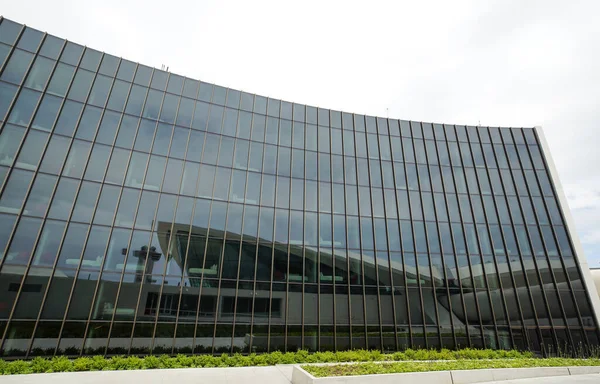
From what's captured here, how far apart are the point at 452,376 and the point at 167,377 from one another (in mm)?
11884

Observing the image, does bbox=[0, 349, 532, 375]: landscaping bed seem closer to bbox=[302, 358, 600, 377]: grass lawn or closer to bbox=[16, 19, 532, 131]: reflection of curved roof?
bbox=[302, 358, 600, 377]: grass lawn

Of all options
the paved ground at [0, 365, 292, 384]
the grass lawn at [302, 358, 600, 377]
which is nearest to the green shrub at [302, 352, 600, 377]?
the grass lawn at [302, 358, 600, 377]

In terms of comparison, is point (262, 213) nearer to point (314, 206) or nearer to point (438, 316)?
point (314, 206)

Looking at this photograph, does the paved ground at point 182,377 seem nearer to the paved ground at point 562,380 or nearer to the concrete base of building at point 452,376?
the paved ground at point 562,380

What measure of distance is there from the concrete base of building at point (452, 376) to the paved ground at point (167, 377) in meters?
1.70

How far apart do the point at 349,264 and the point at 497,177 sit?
14893 millimetres

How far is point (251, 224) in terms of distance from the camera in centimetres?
2055

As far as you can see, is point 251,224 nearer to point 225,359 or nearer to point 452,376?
point 225,359

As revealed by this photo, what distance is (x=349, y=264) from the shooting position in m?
21.3

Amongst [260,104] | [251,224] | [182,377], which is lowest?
[182,377]

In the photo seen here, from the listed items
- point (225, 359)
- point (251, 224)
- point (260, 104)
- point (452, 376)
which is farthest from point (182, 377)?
point (260, 104)

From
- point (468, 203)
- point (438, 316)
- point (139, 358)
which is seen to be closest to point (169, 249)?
point (139, 358)

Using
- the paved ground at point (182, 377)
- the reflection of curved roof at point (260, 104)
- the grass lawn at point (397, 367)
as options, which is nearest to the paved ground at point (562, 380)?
the paved ground at point (182, 377)

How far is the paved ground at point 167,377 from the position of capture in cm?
1226
